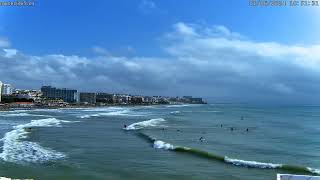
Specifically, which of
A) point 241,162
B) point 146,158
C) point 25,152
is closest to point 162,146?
point 146,158

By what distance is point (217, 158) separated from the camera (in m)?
31.4

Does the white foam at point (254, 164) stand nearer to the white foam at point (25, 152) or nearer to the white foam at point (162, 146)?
the white foam at point (162, 146)

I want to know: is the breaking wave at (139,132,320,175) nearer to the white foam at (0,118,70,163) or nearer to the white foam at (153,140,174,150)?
the white foam at (153,140,174,150)

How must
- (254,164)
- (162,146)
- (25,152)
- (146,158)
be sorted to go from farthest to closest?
(162,146) < (25,152) < (146,158) < (254,164)

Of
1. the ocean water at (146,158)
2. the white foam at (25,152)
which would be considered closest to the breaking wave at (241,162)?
the ocean water at (146,158)

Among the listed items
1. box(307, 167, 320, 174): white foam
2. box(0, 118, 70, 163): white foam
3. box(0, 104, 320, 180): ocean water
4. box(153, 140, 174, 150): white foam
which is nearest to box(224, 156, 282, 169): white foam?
box(0, 104, 320, 180): ocean water

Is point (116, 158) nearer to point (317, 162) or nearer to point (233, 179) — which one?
point (233, 179)

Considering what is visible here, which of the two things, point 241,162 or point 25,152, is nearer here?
point 241,162

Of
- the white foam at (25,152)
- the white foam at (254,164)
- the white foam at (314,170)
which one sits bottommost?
the white foam at (314,170)

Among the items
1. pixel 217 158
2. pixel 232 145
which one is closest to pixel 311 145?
pixel 232 145

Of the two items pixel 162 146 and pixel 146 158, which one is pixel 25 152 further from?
pixel 162 146

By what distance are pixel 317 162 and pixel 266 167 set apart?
5.81 m

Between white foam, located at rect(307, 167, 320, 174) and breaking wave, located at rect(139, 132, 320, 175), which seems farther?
breaking wave, located at rect(139, 132, 320, 175)

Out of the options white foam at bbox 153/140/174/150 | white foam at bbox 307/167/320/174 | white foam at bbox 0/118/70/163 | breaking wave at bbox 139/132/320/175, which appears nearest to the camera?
white foam at bbox 307/167/320/174
